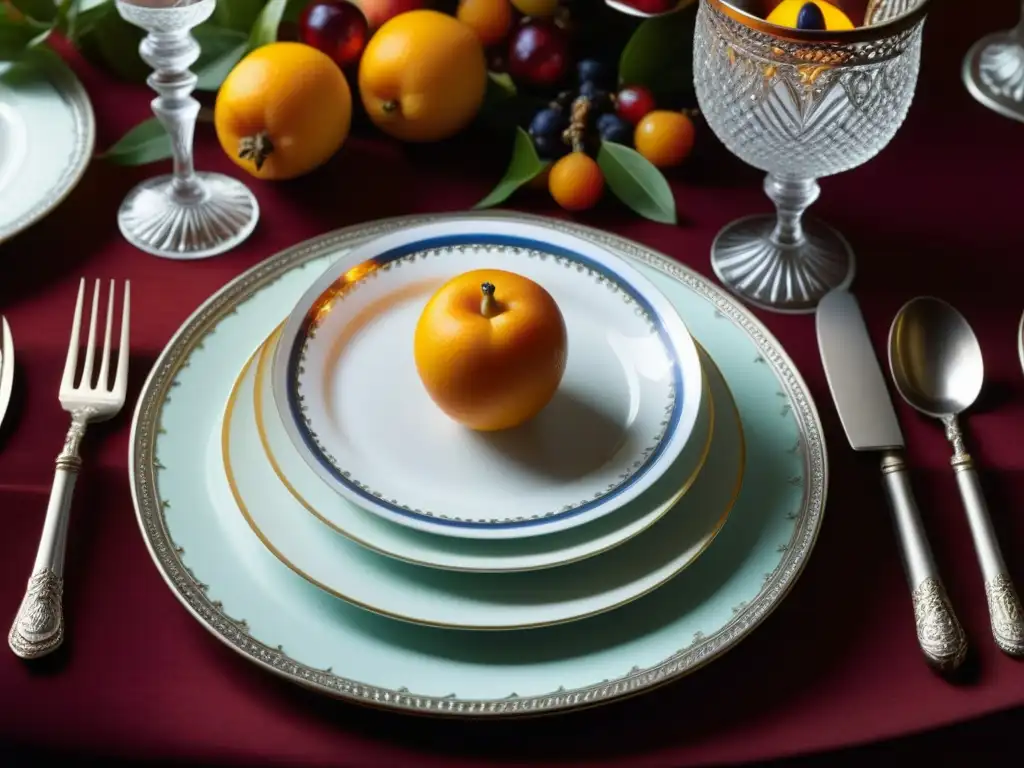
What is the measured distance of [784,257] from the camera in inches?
29.6

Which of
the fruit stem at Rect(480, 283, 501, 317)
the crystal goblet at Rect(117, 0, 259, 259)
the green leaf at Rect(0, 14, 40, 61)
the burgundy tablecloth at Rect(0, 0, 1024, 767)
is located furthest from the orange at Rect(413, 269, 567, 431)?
the green leaf at Rect(0, 14, 40, 61)

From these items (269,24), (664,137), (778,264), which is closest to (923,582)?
(778,264)

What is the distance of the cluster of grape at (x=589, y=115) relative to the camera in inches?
31.4

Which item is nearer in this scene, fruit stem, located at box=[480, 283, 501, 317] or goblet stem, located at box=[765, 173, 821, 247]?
fruit stem, located at box=[480, 283, 501, 317]

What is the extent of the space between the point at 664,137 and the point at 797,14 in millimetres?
146

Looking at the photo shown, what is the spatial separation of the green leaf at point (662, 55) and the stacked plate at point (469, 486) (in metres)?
0.23

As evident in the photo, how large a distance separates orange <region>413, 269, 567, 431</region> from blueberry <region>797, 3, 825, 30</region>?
0.73 feet

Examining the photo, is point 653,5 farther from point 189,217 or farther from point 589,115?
point 189,217

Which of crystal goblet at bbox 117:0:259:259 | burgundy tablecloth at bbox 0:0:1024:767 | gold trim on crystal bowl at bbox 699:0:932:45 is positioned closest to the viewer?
burgundy tablecloth at bbox 0:0:1024:767

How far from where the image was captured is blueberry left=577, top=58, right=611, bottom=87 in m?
0.83

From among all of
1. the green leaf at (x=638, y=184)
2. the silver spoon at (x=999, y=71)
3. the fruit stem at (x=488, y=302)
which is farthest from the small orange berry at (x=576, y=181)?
the silver spoon at (x=999, y=71)

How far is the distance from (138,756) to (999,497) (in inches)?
17.8

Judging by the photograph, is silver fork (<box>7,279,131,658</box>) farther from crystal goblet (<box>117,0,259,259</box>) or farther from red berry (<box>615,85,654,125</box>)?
red berry (<box>615,85,654,125</box>)

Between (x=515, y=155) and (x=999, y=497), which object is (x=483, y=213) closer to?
(x=515, y=155)
